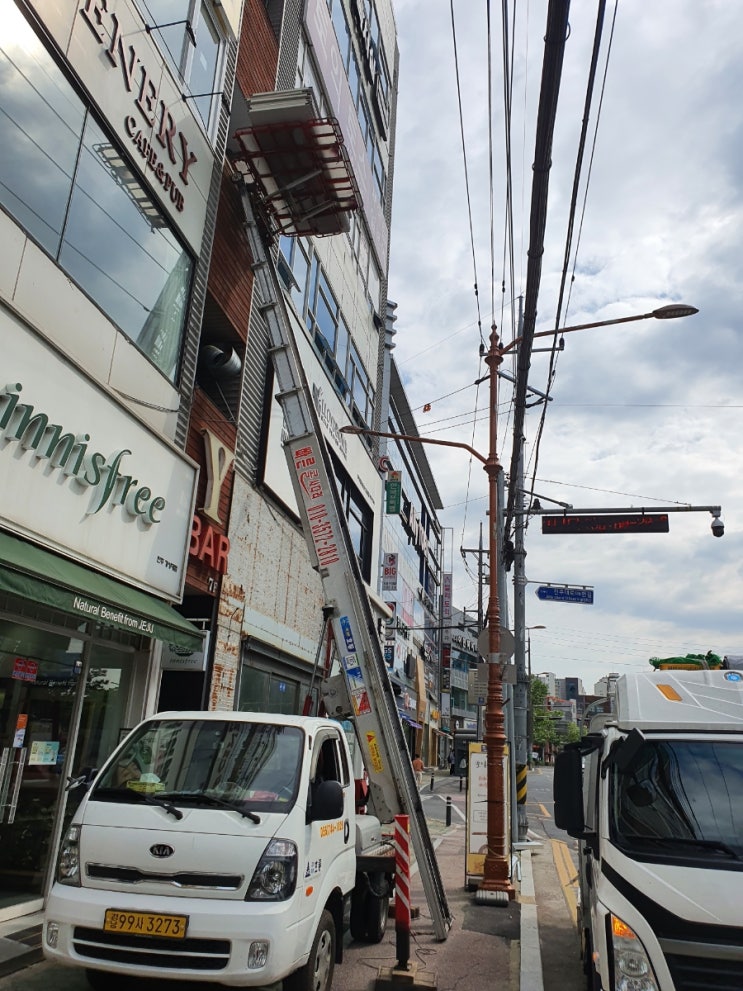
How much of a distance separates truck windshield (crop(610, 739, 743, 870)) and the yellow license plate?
2.68 metres

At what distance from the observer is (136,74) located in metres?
9.48

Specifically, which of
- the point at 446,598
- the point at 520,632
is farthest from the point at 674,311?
the point at 446,598

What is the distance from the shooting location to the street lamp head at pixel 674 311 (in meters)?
9.62

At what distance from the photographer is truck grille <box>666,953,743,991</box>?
3.72 m

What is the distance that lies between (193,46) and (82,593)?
29.6 feet

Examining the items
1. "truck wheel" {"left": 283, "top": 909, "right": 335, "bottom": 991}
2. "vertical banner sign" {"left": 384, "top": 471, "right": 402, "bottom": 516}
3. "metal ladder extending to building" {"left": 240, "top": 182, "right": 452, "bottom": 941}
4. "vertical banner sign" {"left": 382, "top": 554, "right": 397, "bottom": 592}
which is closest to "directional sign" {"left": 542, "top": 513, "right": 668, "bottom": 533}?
"metal ladder extending to building" {"left": 240, "top": 182, "right": 452, "bottom": 941}

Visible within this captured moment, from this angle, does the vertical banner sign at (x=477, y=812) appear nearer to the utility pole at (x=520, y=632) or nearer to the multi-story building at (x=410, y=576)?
the utility pole at (x=520, y=632)

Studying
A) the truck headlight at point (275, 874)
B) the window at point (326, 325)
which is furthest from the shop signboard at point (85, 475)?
the window at point (326, 325)

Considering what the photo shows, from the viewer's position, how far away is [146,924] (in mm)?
4355

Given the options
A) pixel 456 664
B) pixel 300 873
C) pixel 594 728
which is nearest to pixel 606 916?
pixel 300 873

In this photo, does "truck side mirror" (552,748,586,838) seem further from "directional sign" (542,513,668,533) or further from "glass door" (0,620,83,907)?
"directional sign" (542,513,668,533)

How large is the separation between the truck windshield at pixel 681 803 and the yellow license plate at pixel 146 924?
8.79ft

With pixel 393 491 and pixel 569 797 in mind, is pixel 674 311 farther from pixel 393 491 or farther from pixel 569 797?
pixel 393 491

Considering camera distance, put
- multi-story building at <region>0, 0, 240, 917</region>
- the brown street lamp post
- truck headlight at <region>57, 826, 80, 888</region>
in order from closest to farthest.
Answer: truck headlight at <region>57, 826, 80, 888</region> < multi-story building at <region>0, 0, 240, 917</region> < the brown street lamp post
